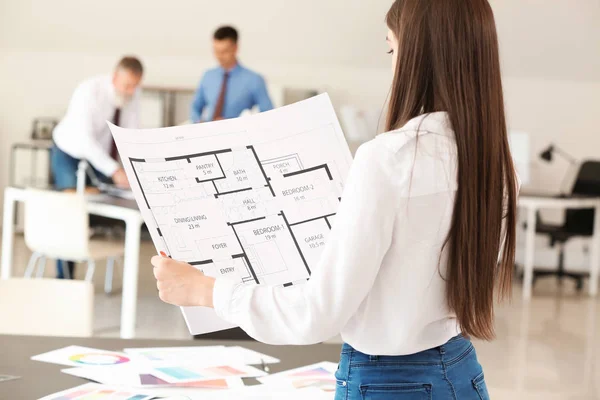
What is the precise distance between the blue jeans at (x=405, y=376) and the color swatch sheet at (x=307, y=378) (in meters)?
0.49

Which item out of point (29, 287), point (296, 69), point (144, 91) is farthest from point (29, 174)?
point (29, 287)

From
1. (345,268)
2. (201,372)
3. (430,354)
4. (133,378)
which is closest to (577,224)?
(201,372)

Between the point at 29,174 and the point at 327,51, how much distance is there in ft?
10.4

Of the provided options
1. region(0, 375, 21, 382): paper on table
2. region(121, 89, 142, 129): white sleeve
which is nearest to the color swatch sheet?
region(0, 375, 21, 382): paper on table

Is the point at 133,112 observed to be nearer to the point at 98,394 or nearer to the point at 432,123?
the point at 98,394

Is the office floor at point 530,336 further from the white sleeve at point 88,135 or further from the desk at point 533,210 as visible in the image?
the white sleeve at point 88,135


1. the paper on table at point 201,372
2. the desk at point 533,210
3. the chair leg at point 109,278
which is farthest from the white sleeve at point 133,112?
the paper on table at point 201,372

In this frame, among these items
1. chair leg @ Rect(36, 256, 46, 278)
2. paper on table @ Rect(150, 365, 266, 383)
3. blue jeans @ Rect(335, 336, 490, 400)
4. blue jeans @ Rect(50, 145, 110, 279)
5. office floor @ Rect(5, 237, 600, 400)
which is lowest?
office floor @ Rect(5, 237, 600, 400)

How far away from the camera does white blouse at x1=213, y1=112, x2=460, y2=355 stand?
44.1 inches

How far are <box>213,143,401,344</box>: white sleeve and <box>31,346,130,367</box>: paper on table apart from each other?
72cm

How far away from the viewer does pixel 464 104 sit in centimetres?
119

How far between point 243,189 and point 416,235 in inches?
14.6

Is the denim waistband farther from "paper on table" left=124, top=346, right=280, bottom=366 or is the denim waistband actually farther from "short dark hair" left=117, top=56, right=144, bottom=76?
"short dark hair" left=117, top=56, right=144, bottom=76

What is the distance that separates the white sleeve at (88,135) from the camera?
4.99 m
